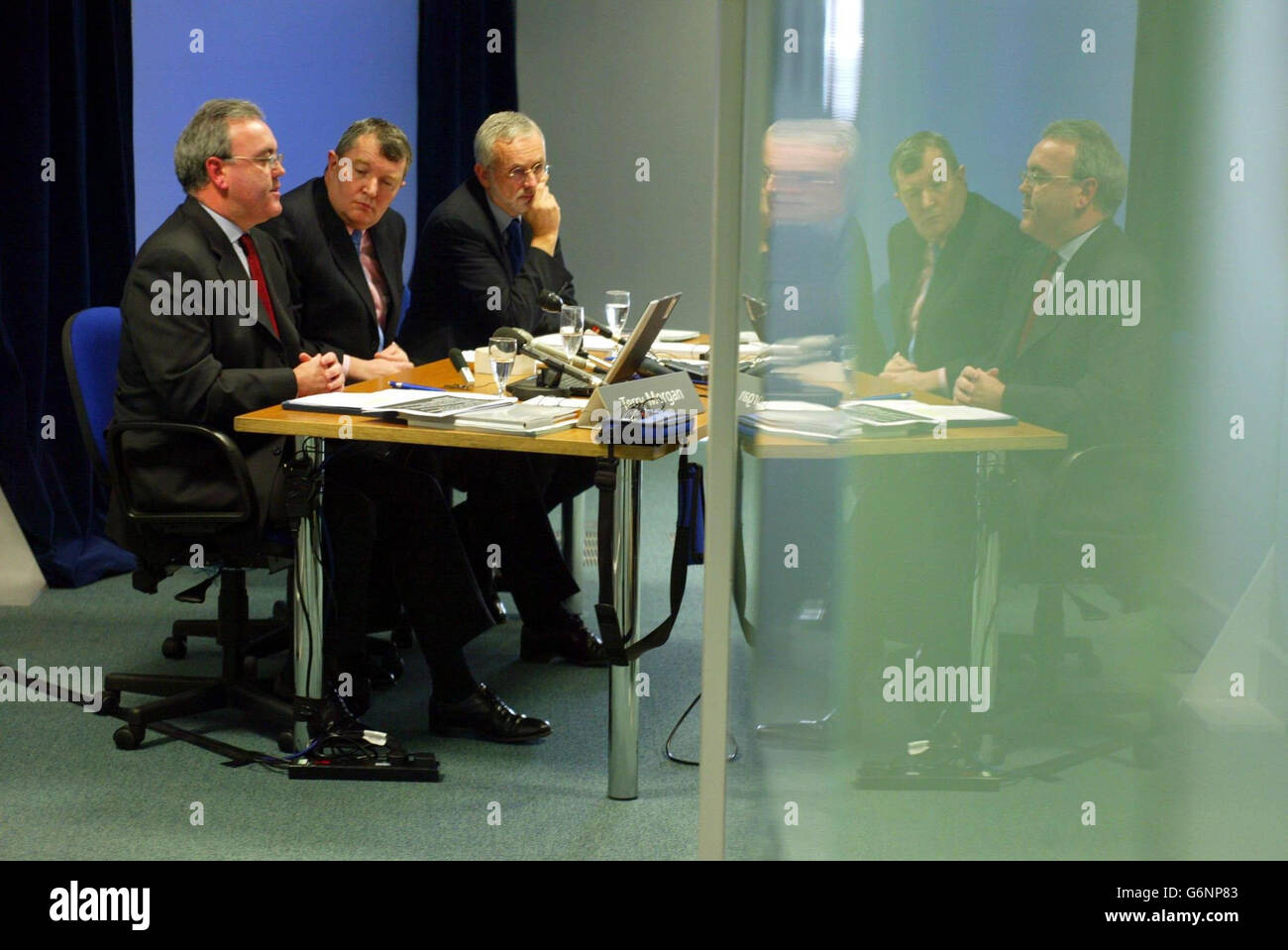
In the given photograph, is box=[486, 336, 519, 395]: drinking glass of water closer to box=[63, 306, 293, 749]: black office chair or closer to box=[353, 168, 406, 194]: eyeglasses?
box=[63, 306, 293, 749]: black office chair

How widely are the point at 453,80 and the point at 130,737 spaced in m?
3.96

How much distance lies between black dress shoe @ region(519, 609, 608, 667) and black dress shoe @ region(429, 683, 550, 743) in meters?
0.52

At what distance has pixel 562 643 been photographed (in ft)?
11.0

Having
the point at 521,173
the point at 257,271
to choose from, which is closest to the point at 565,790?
the point at 257,271

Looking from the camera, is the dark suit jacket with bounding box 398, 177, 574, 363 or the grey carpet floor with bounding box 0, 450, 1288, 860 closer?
the grey carpet floor with bounding box 0, 450, 1288, 860

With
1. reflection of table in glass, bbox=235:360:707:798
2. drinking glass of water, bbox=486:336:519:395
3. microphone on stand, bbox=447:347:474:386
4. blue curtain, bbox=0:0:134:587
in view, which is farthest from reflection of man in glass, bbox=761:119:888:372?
blue curtain, bbox=0:0:134:587

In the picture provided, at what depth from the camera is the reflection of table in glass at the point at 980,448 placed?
127 cm

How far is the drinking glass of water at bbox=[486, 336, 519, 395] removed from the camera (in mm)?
2732

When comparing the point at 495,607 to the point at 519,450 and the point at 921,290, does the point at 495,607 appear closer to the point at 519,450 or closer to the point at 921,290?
the point at 519,450

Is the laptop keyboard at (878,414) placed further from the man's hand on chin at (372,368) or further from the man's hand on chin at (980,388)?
the man's hand on chin at (372,368)

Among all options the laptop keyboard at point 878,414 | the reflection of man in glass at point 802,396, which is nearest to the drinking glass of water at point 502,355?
the reflection of man in glass at point 802,396

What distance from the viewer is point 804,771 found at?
140 centimetres
